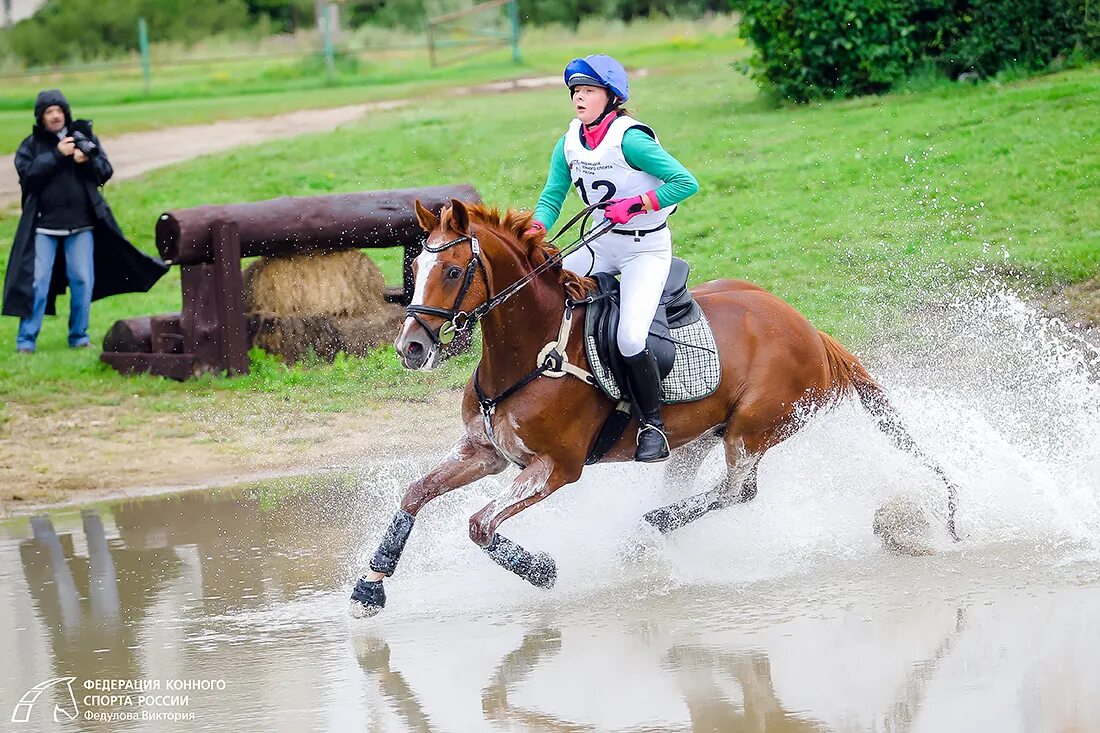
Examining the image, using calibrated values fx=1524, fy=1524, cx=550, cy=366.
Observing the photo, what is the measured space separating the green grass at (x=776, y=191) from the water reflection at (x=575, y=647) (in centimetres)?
424

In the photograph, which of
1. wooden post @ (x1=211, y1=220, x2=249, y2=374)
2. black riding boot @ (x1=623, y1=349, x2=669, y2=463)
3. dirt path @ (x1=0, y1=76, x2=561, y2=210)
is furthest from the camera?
dirt path @ (x1=0, y1=76, x2=561, y2=210)

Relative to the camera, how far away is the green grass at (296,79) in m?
25.6

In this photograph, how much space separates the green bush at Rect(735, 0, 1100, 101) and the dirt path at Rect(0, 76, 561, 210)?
7.16 meters

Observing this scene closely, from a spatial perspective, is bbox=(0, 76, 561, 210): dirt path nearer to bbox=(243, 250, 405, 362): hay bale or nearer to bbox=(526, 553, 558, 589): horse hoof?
bbox=(243, 250, 405, 362): hay bale

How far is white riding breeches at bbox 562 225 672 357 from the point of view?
278 inches

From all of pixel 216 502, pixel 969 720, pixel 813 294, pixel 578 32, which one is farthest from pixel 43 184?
pixel 578 32

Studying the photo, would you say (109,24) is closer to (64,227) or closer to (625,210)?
(64,227)

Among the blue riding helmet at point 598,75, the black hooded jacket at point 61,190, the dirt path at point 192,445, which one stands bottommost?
the dirt path at point 192,445

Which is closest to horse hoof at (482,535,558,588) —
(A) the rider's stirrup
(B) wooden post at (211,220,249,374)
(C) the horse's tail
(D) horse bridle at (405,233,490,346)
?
(A) the rider's stirrup

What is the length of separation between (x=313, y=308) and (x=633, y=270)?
602 cm

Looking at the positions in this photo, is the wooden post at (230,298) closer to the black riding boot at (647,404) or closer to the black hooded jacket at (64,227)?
the black hooded jacket at (64,227)

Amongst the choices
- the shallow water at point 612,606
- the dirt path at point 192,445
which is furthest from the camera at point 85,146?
the shallow water at point 612,606

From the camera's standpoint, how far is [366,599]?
6.85m

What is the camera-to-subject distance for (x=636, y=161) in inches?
278
